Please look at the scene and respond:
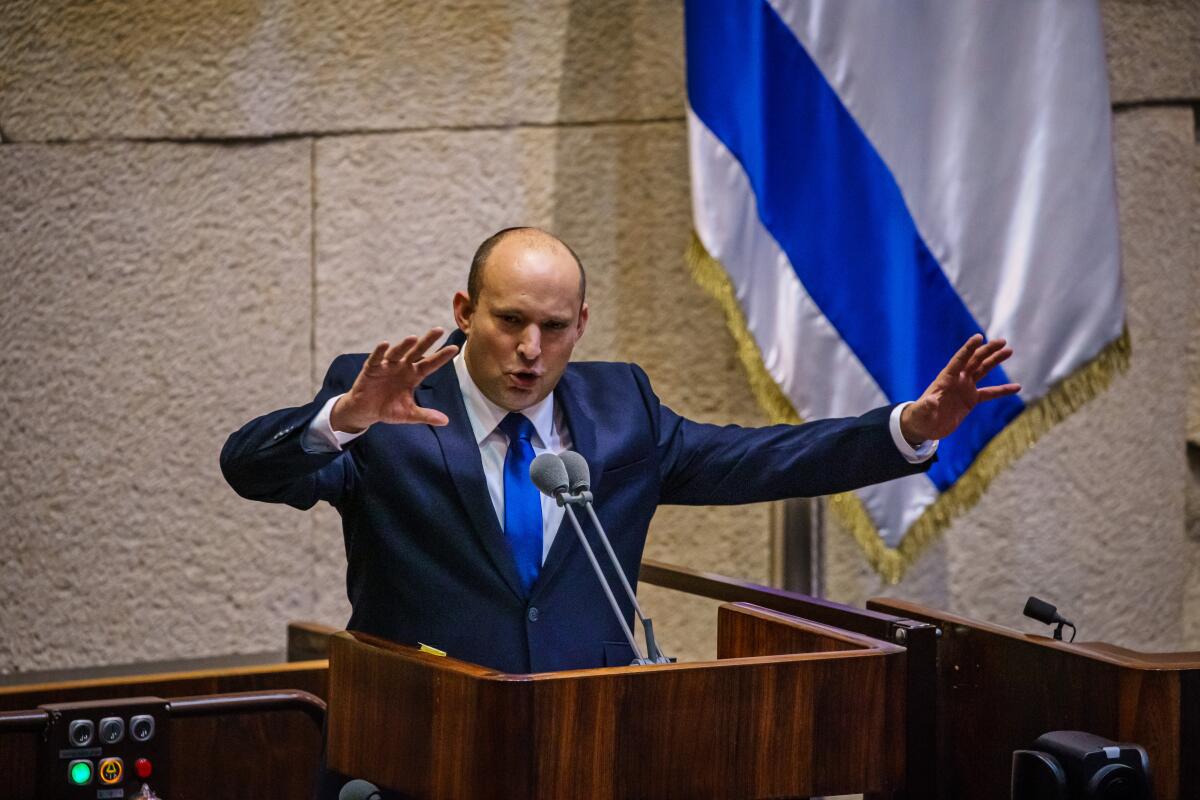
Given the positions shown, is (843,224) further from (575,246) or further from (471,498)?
(471,498)

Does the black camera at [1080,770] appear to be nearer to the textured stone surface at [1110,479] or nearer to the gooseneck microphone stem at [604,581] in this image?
the gooseneck microphone stem at [604,581]

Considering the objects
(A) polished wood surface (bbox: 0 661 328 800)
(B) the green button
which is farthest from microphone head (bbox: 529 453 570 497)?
(A) polished wood surface (bbox: 0 661 328 800)

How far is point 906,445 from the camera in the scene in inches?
104

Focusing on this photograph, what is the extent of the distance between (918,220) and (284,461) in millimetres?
2026

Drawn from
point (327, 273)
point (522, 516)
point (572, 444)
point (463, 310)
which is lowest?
point (522, 516)

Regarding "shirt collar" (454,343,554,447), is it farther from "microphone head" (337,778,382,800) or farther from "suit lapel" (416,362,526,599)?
"microphone head" (337,778,382,800)

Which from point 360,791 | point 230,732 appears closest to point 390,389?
point 360,791

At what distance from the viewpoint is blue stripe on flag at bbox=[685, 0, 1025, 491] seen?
3.84 m

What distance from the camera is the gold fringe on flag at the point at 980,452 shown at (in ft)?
12.6

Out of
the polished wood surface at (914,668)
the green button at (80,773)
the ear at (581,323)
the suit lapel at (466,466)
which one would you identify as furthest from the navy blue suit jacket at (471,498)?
the green button at (80,773)

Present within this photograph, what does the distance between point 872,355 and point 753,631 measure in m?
1.54

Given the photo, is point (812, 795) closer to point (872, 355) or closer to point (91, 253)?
point (872, 355)

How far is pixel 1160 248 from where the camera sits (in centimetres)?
442

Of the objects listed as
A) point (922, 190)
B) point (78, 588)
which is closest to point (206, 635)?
point (78, 588)
